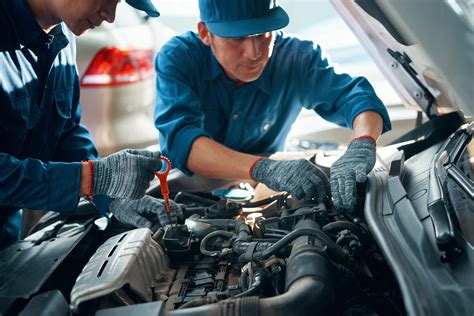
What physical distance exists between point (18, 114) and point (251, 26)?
36.0 inches

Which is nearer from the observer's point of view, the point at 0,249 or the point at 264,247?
the point at 264,247

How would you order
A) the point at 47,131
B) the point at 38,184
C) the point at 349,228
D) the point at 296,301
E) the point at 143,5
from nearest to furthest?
the point at 296,301
the point at 349,228
the point at 38,184
the point at 143,5
the point at 47,131

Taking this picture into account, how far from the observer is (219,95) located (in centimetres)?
246

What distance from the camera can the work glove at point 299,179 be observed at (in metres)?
1.77

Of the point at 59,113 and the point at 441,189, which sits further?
the point at 59,113

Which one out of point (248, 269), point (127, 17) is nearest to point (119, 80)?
point (127, 17)

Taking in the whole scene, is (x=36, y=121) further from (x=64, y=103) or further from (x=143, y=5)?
(x=143, y=5)

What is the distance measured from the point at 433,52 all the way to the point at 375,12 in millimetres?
611

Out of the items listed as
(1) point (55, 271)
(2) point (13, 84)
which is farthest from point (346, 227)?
(2) point (13, 84)

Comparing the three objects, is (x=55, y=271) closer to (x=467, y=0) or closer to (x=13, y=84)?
(x=13, y=84)

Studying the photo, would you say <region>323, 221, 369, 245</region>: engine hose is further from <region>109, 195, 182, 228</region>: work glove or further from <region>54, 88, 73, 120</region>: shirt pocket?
<region>54, 88, 73, 120</region>: shirt pocket

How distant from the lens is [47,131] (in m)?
2.00

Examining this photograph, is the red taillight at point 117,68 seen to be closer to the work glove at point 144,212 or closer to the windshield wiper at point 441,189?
the work glove at point 144,212

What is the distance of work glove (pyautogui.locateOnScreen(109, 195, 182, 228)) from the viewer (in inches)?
72.8
